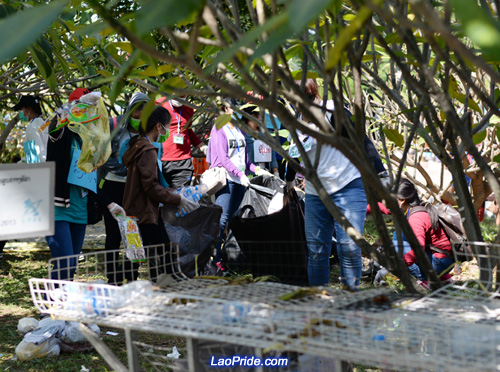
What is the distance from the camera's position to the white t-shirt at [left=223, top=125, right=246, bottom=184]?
549cm

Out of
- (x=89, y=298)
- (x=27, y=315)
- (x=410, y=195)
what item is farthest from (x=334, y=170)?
(x=27, y=315)

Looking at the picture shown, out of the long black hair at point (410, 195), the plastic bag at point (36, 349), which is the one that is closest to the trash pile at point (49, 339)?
the plastic bag at point (36, 349)

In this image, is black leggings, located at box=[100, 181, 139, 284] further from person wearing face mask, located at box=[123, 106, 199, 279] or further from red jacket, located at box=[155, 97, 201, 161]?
red jacket, located at box=[155, 97, 201, 161]

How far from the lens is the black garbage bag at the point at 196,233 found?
4.83 m

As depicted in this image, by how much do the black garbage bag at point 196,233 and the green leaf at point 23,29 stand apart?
3994mm

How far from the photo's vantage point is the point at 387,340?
1.57 metres

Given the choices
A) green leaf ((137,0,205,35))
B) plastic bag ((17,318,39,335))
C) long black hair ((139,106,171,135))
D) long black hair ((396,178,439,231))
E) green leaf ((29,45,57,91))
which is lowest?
plastic bag ((17,318,39,335))

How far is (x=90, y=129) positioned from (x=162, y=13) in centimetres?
289

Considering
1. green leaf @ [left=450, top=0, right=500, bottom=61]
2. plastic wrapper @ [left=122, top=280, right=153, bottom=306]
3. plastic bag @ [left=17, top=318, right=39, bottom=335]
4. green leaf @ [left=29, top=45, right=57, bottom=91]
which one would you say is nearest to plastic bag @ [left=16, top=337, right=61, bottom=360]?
plastic bag @ [left=17, top=318, right=39, bottom=335]

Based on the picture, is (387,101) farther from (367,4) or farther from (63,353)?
(367,4)

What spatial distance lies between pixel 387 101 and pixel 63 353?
3.45 meters

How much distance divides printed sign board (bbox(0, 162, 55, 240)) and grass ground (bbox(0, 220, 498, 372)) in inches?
60.8

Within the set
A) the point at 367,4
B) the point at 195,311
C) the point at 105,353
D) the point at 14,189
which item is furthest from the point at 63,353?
the point at 367,4

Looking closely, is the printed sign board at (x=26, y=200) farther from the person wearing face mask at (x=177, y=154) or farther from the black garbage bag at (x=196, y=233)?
the person wearing face mask at (x=177, y=154)
